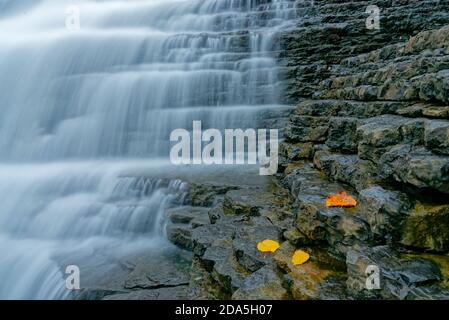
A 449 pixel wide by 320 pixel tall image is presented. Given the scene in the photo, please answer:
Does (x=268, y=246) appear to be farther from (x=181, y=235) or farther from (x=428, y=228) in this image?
(x=181, y=235)

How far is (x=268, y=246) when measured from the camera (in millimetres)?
3285

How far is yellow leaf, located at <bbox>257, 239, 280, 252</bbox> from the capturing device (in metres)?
3.25

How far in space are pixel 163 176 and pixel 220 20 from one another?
314 inches

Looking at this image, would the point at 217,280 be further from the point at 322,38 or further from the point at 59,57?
the point at 59,57

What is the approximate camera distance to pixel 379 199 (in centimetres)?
253

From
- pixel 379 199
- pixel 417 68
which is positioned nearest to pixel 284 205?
pixel 379 199

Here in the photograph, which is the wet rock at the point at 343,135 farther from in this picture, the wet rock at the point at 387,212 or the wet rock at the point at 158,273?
the wet rock at the point at 158,273

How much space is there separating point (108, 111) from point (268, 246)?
7.66m

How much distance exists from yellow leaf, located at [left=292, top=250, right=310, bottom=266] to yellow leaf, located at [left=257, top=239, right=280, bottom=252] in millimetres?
369

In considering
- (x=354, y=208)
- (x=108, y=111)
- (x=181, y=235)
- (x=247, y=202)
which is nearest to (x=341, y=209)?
(x=354, y=208)

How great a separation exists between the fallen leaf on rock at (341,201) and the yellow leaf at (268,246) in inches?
25.5

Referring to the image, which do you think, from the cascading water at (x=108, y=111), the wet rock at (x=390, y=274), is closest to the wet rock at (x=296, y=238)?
the wet rock at (x=390, y=274)

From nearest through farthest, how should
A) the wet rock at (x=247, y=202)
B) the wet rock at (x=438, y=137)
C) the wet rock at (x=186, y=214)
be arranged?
the wet rock at (x=438, y=137), the wet rock at (x=247, y=202), the wet rock at (x=186, y=214)

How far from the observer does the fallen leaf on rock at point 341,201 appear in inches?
116
